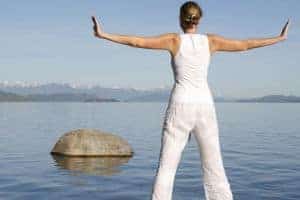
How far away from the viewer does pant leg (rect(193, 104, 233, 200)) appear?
7.18 m

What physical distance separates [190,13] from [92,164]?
16.5 meters

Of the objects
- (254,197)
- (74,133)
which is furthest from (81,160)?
(254,197)

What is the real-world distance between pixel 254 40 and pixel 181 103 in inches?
57.0

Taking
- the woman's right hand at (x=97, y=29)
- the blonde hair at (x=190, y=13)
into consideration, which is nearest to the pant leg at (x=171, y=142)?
the blonde hair at (x=190, y=13)

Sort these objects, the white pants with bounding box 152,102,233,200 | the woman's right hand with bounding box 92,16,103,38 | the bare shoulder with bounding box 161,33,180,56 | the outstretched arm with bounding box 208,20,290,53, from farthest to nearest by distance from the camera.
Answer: the outstretched arm with bounding box 208,20,290,53 < the white pants with bounding box 152,102,233,200 < the bare shoulder with bounding box 161,33,180,56 < the woman's right hand with bounding box 92,16,103,38

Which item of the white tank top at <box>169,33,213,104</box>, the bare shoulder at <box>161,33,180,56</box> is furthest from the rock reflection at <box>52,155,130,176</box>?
the bare shoulder at <box>161,33,180,56</box>

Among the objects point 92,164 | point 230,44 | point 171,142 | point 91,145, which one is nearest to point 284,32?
point 230,44

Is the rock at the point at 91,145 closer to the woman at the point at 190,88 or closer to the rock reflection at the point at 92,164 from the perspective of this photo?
the rock reflection at the point at 92,164

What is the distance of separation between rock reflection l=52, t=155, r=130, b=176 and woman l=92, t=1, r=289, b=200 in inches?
507

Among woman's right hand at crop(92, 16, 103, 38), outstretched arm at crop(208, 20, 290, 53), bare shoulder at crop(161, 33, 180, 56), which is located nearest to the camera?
woman's right hand at crop(92, 16, 103, 38)

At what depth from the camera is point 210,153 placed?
7.41 metres

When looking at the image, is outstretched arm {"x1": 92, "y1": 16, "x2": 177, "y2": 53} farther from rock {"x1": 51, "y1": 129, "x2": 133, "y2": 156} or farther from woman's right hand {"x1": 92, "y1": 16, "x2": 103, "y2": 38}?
rock {"x1": 51, "y1": 129, "x2": 133, "y2": 156}

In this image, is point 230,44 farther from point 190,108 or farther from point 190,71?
point 190,108

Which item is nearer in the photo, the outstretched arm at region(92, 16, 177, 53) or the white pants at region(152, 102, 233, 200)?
the outstretched arm at region(92, 16, 177, 53)
